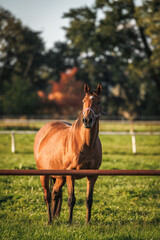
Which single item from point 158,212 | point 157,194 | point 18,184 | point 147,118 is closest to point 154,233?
point 158,212

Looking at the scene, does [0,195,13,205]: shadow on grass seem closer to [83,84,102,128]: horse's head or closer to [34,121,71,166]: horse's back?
[34,121,71,166]: horse's back

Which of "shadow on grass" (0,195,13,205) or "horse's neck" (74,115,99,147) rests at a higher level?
"horse's neck" (74,115,99,147)

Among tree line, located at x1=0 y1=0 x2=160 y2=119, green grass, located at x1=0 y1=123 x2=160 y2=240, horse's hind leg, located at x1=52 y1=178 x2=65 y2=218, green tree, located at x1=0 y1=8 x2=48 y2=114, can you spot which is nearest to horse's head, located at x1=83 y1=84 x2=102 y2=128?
horse's hind leg, located at x1=52 y1=178 x2=65 y2=218

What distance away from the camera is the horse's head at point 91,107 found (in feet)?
11.0

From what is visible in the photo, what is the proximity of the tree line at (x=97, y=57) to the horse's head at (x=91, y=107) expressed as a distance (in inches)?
633

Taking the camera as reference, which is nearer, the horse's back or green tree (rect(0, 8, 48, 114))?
the horse's back

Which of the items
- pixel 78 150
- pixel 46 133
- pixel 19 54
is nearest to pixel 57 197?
pixel 78 150

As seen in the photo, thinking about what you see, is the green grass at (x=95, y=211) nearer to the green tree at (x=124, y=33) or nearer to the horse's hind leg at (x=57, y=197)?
the horse's hind leg at (x=57, y=197)

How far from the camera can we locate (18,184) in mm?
6496

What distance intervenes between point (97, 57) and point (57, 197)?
728 inches

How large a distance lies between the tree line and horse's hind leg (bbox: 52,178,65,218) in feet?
53.7

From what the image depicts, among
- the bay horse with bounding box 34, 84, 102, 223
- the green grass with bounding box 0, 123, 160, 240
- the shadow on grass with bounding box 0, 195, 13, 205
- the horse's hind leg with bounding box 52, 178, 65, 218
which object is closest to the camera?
the green grass with bounding box 0, 123, 160, 240

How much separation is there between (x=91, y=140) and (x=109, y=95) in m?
45.3

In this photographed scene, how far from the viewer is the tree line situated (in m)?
19.4
